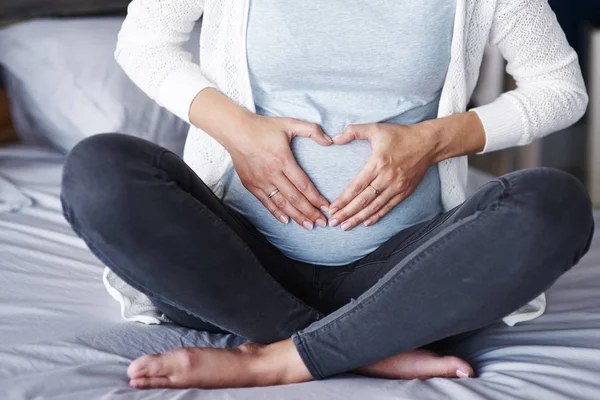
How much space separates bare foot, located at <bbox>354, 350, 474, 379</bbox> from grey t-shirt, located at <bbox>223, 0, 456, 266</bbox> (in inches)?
7.1

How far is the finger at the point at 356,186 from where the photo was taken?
3.55 feet

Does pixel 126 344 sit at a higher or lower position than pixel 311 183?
lower

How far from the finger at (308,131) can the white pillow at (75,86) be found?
31.3 inches

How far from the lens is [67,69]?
1.87 metres

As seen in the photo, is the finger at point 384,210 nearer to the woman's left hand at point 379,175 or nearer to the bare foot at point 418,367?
the woman's left hand at point 379,175

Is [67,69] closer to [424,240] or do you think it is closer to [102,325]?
[102,325]

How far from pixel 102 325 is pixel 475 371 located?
1.69 ft

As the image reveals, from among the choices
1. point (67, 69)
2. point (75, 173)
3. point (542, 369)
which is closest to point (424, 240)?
point (542, 369)

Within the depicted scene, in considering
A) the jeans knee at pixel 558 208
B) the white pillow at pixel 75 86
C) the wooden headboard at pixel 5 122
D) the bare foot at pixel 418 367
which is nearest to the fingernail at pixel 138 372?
the bare foot at pixel 418 367

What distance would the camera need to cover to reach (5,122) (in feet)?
6.86

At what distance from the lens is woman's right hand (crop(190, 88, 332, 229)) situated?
1.09 m

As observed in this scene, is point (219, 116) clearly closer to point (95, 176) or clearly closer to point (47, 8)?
point (95, 176)

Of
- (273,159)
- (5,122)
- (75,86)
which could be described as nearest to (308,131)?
(273,159)

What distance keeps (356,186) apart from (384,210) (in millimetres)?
63
